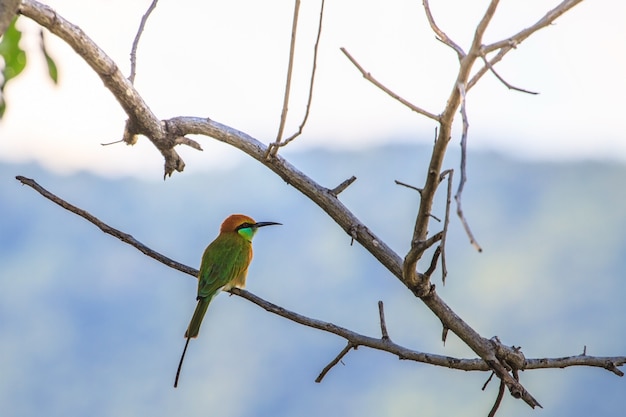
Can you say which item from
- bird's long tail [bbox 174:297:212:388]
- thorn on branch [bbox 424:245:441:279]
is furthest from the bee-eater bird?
thorn on branch [bbox 424:245:441:279]

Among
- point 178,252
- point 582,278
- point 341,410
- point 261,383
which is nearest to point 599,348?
point 582,278

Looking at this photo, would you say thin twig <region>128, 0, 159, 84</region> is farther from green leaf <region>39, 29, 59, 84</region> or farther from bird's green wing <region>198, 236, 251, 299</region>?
bird's green wing <region>198, 236, 251, 299</region>

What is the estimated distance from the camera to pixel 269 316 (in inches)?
1762

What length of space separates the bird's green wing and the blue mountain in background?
39.2 meters

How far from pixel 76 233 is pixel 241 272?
48787 mm

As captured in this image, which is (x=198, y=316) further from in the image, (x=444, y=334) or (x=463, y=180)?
(x=463, y=180)

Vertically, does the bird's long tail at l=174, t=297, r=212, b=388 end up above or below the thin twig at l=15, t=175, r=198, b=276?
above

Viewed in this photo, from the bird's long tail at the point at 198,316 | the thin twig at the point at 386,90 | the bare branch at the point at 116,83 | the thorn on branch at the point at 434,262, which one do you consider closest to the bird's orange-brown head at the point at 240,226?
the bird's long tail at the point at 198,316

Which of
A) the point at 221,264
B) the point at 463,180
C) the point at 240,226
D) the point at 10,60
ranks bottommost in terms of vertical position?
the point at 10,60

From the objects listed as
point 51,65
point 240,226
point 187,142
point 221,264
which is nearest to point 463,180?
point 51,65

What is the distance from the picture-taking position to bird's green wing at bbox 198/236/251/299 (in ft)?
Result: 12.4

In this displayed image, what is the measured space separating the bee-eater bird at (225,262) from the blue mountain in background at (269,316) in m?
39.0

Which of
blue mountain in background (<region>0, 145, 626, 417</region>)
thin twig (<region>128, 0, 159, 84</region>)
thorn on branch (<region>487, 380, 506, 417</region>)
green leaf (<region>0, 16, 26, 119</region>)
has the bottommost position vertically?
green leaf (<region>0, 16, 26, 119</region>)

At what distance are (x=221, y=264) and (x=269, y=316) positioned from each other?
41.2 metres
